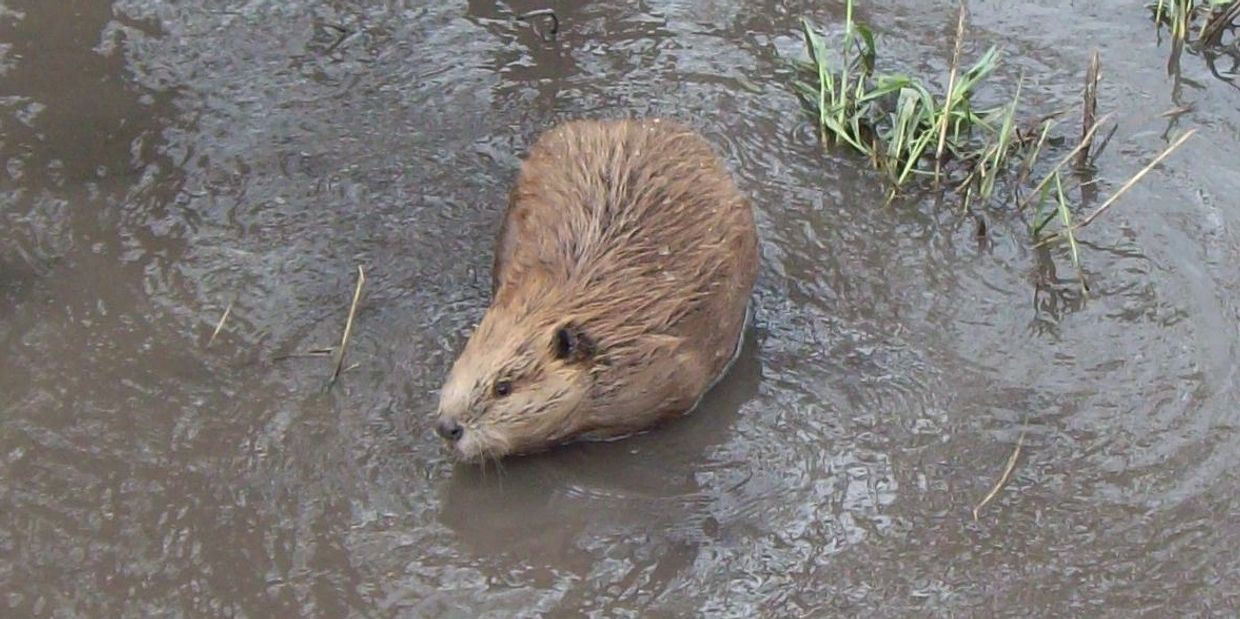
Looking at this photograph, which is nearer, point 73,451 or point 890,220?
point 73,451

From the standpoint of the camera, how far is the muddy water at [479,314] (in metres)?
4.02

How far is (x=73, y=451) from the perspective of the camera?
421cm

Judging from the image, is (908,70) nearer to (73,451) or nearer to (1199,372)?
(1199,372)

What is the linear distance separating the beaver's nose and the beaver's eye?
0.15m

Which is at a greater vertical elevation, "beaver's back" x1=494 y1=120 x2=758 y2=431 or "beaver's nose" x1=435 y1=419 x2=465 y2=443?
"beaver's back" x1=494 y1=120 x2=758 y2=431

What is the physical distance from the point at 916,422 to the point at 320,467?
5.92 feet

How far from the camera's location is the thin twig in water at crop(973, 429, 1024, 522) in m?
4.25

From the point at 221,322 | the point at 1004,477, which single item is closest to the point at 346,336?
Answer: the point at 221,322

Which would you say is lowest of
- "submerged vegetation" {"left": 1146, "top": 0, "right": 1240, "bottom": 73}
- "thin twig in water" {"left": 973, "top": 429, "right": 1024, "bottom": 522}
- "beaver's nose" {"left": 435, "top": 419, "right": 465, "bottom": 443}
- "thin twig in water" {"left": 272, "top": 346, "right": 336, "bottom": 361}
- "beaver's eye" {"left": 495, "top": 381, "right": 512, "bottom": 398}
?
"thin twig in water" {"left": 973, "top": 429, "right": 1024, "bottom": 522}

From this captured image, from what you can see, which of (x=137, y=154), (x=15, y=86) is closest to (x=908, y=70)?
(x=137, y=154)

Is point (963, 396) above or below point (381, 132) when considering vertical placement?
below

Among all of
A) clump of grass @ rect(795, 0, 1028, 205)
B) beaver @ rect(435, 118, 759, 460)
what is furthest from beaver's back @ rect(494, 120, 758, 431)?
clump of grass @ rect(795, 0, 1028, 205)

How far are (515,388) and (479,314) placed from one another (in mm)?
668

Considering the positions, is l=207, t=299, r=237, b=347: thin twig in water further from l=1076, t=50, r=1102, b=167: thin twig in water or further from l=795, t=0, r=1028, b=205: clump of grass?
l=1076, t=50, r=1102, b=167: thin twig in water
